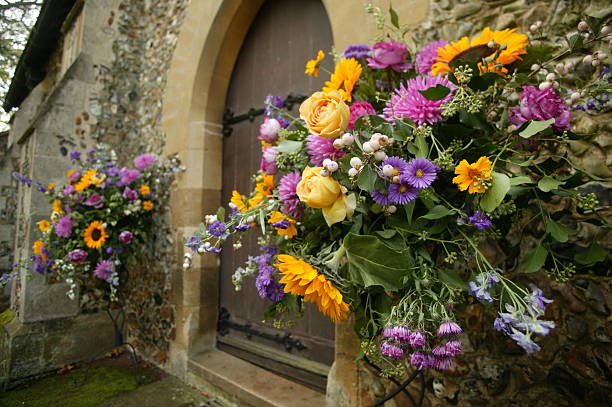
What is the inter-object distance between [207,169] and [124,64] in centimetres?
186

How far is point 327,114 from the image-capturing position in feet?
2.65

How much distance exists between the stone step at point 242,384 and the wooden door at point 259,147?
7cm

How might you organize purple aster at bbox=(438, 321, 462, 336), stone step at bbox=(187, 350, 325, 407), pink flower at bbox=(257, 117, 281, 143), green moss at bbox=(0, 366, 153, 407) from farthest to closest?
green moss at bbox=(0, 366, 153, 407)
stone step at bbox=(187, 350, 325, 407)
pink flower at bbox=(257, 117, 281, 143)
purple aster at bbox=(438, 321, 462, 336)

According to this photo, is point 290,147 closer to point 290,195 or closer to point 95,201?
point 290,195

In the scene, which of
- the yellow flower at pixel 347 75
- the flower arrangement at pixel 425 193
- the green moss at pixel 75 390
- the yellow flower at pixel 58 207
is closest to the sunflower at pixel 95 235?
the yellow flower at pixel 58 207

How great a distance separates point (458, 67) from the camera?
862mm

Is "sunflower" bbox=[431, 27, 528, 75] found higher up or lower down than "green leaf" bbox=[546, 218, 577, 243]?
higher up

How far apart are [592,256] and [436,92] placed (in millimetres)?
596

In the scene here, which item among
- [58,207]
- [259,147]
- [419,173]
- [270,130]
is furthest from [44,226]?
[419,173]

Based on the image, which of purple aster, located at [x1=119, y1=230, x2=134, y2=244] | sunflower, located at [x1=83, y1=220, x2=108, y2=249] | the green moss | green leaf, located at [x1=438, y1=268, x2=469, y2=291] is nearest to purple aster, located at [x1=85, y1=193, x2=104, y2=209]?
sunflower, located at [x1=83, y1=220, x2=108, y2=249]

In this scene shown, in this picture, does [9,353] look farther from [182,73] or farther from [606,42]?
[606,42]

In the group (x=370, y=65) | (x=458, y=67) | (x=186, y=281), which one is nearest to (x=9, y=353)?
(x=186, y=281)

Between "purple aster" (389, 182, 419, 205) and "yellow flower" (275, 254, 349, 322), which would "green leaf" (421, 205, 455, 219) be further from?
"yellow flower" (275, 254, 349, 322)

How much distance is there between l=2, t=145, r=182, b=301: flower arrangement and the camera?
2635 mm
